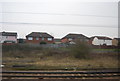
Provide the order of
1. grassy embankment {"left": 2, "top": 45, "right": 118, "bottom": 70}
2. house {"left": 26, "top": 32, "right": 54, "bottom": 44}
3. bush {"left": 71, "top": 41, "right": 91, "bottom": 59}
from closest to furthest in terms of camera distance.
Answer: grassy embankment {"left": 2, "top": 45, "right": 118, "bottom": 70}
bush {"left": 71, "top": 41, "right": 91, "bottom": 59}
house {"left": 26, "top": 32, "right": 54, "bottom": 44}

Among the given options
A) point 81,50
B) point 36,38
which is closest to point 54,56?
point 81,50

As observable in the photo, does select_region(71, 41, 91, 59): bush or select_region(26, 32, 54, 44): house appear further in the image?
select_region(26, 32, 54, 44): house

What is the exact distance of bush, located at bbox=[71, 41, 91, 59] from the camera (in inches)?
595

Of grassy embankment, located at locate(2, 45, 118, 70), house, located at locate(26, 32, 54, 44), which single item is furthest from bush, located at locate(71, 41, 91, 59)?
house, located at locate(26, 32, 54, 44)

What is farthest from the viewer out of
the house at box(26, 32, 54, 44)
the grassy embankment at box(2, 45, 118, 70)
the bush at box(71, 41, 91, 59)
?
the house at box(26, 32, 54, 44)

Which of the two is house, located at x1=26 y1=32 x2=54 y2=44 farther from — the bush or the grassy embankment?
the bush

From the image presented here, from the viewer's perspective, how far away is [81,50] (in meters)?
15.3

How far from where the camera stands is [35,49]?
67.7 ft

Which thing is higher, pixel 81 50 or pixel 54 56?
pixel 81 50

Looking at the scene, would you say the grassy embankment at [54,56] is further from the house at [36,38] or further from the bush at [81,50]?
the house at [36,38]

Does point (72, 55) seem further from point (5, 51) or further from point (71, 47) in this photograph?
point (5, 51)

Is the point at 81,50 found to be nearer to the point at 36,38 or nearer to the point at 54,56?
the point at 54,56

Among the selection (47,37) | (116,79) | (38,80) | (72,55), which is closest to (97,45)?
(72,55)

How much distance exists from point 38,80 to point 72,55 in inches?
402
